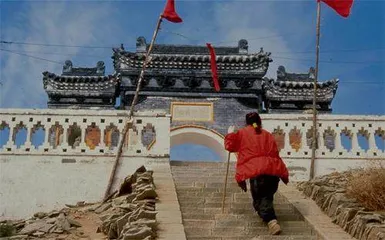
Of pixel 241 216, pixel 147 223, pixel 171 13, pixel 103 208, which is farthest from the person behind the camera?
pixel 171 13

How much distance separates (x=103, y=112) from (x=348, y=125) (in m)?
4.96

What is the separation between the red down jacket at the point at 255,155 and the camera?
823 centimetres

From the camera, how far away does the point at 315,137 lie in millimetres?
12070

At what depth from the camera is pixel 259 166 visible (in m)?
8.23

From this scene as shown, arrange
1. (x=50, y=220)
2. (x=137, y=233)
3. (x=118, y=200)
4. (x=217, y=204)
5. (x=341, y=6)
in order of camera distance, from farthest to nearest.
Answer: (x=341, y=6) → (x=118, y=200) → (x=50, y=220) → (x=217, y=204) → (x=137, y=233)

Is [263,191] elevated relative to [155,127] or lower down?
lower down

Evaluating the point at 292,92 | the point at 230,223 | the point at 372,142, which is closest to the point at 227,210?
the point at 230,223

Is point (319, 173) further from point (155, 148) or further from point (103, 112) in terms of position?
point (103, 112)

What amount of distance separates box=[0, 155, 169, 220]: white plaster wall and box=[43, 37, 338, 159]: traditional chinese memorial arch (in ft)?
28.6

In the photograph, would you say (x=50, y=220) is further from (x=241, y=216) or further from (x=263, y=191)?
(x=263, y=191)

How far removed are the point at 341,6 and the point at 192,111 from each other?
33.8ft

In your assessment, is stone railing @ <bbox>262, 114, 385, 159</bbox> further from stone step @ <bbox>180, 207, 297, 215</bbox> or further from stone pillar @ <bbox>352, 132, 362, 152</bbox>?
stone step @ <bbox>180, 207, 297, 215</bbox>

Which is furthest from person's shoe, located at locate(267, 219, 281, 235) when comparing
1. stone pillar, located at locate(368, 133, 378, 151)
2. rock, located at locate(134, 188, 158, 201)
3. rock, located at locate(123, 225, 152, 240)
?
stone pillar, located at locate(368, 133, 378, 151)

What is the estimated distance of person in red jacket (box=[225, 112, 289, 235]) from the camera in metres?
8.05
